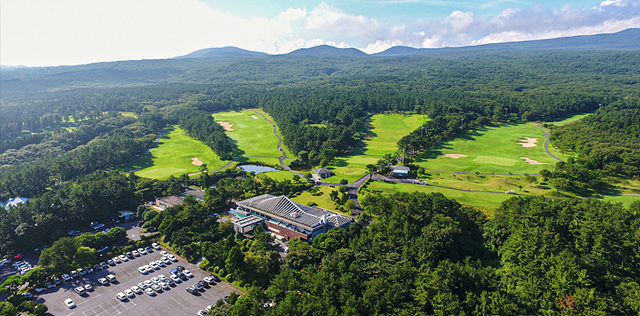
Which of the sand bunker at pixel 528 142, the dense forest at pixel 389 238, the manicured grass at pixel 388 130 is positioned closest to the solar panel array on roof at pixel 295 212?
the dense forest at pixel 389 238

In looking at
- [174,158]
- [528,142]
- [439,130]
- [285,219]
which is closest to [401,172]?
[285,219]

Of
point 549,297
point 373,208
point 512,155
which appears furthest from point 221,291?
point 512,155

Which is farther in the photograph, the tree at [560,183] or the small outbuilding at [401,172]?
the small outbuilding at [401,172]

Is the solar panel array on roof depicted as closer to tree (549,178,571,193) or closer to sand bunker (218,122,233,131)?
tree (549,178,571,193)

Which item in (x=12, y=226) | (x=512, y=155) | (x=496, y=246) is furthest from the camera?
(x=512, y=155)

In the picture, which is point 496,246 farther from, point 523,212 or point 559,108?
point 559,108

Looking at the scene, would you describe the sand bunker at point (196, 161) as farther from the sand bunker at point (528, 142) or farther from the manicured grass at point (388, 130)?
the sand bunker at point (528, 142)
